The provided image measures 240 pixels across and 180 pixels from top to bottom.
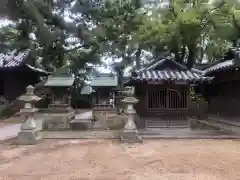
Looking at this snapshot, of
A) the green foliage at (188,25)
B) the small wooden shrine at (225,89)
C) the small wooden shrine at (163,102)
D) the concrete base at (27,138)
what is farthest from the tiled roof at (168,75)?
the concrete base at (27,138)

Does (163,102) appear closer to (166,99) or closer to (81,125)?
(166,99)

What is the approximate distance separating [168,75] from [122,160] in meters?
7.61

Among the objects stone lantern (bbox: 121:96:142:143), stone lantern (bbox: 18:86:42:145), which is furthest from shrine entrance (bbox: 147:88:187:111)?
stone lantern (bbox: 18:86:42:145)

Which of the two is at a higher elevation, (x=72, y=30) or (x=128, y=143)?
(x=72, y=30)

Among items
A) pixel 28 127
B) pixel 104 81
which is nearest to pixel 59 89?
pixel 104 81

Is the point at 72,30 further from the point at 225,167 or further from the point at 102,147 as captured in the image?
the point at 225,167

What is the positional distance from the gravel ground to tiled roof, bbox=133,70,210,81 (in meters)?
3.96

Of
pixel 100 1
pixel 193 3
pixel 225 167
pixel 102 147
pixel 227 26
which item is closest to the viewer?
pixel 225 167

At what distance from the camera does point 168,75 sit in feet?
48.9

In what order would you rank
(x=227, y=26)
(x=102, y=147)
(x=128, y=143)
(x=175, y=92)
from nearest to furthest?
(x=102, y=147) → (x=128, y=143) → (x=175, y=92) → (x=227, y=26)

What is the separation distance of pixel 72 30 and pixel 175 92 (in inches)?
360

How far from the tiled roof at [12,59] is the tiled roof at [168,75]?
1317 cm

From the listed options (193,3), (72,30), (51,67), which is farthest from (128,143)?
(51,67)

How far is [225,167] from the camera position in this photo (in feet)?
24.5
